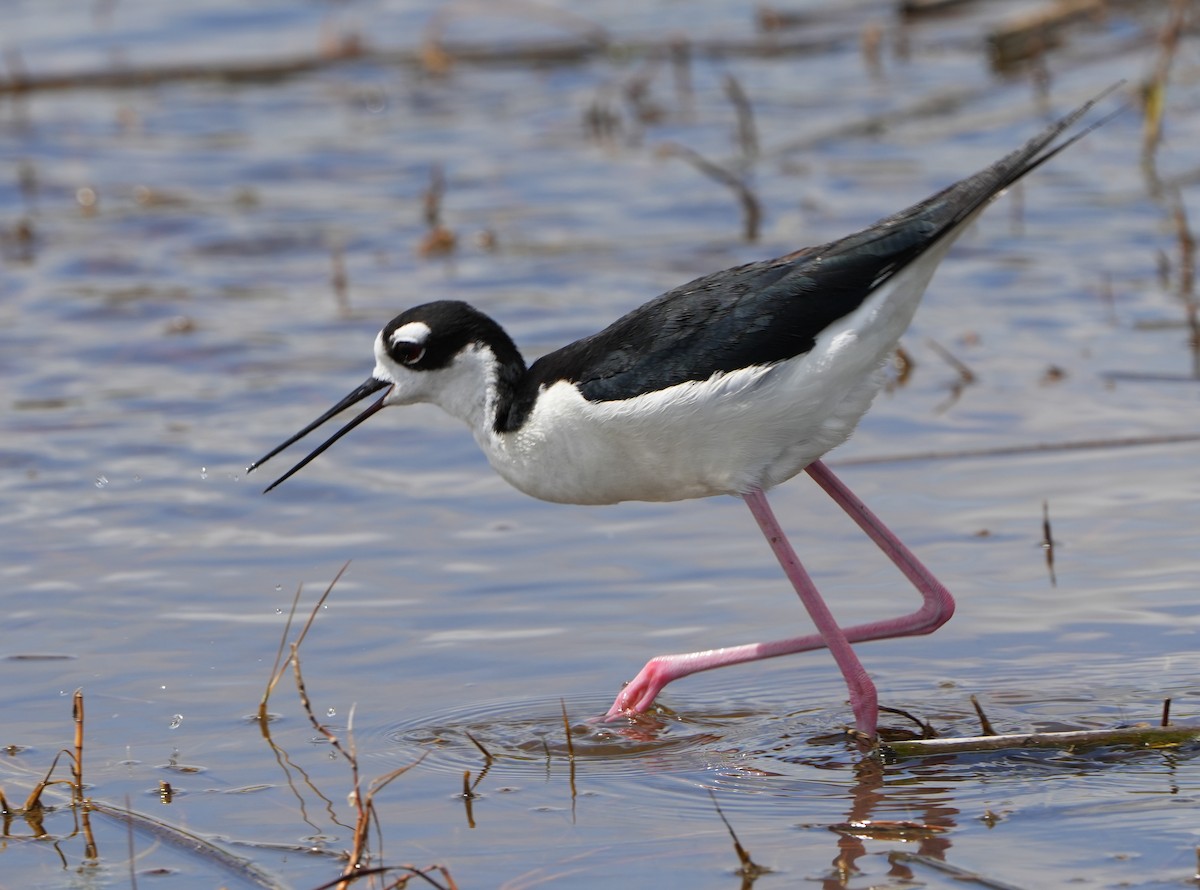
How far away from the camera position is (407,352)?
226 inches

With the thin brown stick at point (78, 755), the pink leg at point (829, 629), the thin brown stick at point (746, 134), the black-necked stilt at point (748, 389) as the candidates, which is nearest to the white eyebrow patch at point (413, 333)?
the black-necked stilt at point (748, 389)

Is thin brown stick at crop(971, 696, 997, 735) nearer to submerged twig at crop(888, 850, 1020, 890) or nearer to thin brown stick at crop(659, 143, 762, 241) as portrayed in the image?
submerged twig at crop(888, 850, 1020, 890)

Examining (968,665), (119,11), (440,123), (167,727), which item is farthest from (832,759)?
(119,11)

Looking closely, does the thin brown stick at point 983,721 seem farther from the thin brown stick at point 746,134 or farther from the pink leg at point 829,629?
the thin brown stick at point 746,134

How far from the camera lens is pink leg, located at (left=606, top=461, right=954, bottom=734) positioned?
5289 mm

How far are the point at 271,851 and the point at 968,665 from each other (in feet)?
6.89

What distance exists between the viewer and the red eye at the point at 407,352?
571 centimetres

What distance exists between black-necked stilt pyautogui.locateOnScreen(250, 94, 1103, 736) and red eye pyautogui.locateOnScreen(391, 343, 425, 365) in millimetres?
351

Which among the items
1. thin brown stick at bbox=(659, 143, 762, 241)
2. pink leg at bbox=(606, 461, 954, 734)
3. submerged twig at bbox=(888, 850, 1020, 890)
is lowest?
submerged twig at bbox=(888, 850, 1020, 890)

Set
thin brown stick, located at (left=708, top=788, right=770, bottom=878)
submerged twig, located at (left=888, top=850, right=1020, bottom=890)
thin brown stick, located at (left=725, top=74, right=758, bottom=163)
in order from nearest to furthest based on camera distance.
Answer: submerged twig, located at (left=888, top=850, right=1020, bottom=890) < thin brown stick, located at (left=708, top=788, right=770, bottom=878) < thin brown stick, located at (left=725, top=74, right=758, bottom=163)

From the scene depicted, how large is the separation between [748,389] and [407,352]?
109cm

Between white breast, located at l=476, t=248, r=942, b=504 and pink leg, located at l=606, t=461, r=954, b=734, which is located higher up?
white breast, located at l=476, t=248, r=942, b=504

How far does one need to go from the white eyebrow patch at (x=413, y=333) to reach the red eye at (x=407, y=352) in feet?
0.05

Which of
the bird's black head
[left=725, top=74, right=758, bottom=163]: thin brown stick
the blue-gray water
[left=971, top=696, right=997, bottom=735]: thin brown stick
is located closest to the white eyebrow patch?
the bird's black head
